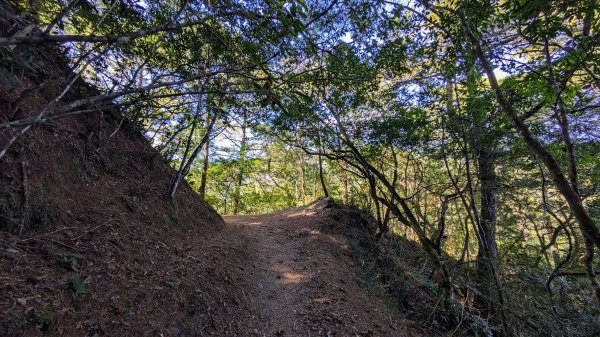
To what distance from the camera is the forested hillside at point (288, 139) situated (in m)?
2.68

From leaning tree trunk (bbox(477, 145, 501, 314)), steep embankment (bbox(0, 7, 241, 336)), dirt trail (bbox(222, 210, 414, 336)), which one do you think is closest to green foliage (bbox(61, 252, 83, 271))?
steep embankment (bbox(0, 7, 241, 336))

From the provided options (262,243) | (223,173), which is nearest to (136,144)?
(262,243)

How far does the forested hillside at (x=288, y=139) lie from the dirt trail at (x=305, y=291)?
6cm

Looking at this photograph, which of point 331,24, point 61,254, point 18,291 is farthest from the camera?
point 331,24

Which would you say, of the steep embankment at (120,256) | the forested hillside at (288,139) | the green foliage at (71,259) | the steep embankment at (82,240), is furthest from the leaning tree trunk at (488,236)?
the green foliage at (71,259)

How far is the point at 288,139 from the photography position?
878 cm

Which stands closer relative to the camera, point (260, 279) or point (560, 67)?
point (560, 67)

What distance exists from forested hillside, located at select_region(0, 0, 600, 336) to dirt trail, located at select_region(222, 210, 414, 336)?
59 millimetres

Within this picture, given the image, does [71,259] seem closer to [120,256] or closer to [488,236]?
[120,256]

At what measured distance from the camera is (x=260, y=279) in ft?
17.6

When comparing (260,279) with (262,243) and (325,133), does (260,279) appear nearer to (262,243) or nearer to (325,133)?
(262,243)

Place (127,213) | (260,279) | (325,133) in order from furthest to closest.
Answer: (325,133)
(260,279)
(127,213)

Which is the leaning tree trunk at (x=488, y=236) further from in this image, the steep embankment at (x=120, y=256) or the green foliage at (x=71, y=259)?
the green foliage at (x=71, y=259)

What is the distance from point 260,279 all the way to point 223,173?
9.99 meters
